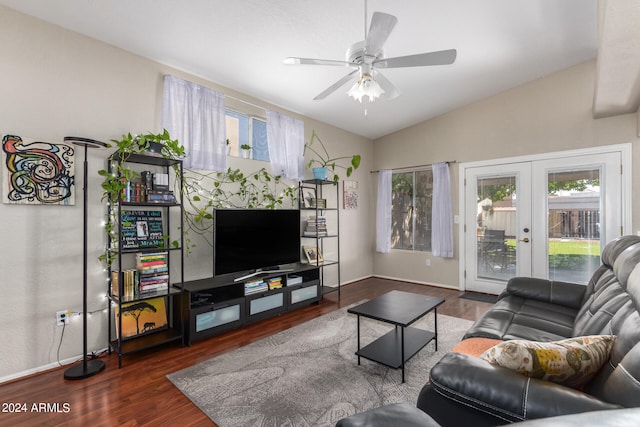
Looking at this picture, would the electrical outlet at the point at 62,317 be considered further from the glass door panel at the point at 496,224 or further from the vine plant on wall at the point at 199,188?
the glass door panel at the point at 496,224

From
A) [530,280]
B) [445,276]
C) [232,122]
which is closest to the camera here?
[530,280]

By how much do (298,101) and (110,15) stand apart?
220 cm

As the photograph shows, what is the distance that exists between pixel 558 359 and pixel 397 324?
113cm

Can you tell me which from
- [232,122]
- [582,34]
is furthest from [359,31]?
[582,34]

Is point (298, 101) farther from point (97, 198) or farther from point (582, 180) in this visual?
point (582, 180)

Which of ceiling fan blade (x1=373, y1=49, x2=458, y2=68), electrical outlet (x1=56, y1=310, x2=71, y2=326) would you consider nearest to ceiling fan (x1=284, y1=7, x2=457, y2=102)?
ceiling fan blade (x1=373, y1=49, x2=458, y2=68)

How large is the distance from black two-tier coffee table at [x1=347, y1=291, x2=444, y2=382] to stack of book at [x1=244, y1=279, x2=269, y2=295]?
1324 mm

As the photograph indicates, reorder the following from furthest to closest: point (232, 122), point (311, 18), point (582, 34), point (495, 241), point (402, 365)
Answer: point (495, 241) → point (232, 122) → point (582, 34) → point (311, 18) → point (402, 365)

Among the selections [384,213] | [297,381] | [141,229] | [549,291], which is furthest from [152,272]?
[384,213]

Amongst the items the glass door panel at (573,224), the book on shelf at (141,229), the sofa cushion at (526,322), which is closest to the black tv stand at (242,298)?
the book on shelf at (141,229)

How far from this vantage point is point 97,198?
2.71 metres

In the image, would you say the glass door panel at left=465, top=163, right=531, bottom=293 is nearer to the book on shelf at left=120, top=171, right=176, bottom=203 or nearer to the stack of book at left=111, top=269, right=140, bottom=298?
the book on shelf at left=120, top=171, right=176, bottom=203

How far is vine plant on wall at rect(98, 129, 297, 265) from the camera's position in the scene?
8.34 ft

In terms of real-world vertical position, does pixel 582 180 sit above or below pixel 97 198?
above
